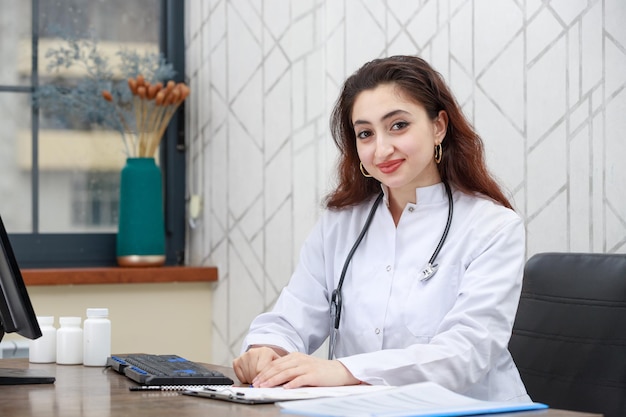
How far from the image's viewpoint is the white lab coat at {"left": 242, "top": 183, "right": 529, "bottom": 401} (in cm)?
177

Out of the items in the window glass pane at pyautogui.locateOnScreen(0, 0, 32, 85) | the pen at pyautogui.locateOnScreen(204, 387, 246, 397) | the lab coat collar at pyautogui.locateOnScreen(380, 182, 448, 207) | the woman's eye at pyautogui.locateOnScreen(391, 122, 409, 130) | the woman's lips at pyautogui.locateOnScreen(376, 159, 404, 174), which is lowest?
the pen at pyautogui.locateOnScreen(204, 387, 246, 397)

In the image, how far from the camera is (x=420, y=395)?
1.39 metres

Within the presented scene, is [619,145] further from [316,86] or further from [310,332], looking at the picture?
[316,86]

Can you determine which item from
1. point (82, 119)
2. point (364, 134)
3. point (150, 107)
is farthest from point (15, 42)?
point (364, 134)

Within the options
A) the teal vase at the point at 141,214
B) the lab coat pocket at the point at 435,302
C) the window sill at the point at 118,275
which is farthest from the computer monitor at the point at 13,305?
the teal vase at the point at 141,214

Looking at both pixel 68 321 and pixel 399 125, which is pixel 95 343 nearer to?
pixel 68 321

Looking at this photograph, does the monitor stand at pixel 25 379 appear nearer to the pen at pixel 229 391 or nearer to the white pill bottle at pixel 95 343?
the white pill bottle at pixel 95 343

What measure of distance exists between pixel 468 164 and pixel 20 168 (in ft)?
6.76

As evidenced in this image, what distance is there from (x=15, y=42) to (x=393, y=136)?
2.07 metres

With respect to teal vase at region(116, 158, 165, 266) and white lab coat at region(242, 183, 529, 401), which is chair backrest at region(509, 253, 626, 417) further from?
teal vase at region(116, 158, 165, 266)

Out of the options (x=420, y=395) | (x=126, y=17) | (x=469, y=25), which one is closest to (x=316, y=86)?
(x=469, y=25)

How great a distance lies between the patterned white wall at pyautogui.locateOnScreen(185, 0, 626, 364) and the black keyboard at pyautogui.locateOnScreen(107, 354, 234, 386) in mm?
966

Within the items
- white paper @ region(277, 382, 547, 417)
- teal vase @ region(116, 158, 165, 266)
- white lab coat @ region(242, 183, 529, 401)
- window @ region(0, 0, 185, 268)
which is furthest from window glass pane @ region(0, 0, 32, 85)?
white paper @ region(277, 382, 547, 417)

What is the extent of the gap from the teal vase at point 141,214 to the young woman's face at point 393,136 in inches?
63.9
